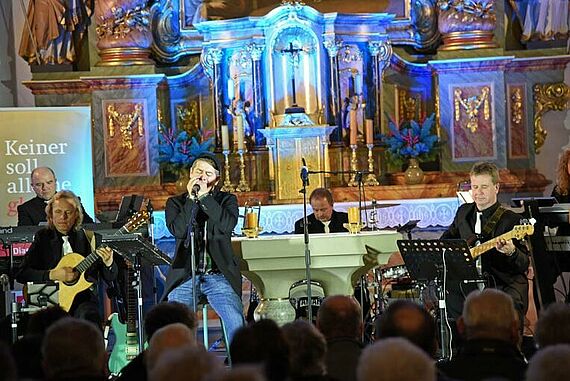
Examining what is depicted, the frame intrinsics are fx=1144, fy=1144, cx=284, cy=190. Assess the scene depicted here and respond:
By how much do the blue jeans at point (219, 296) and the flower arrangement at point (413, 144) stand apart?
5261mm

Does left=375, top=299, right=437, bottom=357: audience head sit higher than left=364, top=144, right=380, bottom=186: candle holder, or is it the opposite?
left=364, top=144, right=380, bottom=186: candle holder

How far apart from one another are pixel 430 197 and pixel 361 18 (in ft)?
7.41

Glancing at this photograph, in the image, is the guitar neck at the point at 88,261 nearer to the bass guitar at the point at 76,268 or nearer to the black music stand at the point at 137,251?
the bass guitar at the point at 76,268

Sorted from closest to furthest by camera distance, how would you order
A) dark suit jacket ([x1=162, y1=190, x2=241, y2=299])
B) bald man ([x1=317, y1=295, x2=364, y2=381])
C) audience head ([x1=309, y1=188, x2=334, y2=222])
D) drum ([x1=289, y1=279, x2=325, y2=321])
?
bald man ([x1=317, y1=295, x2=364, y2=381]), dark suit jacket ([x1=162, y1=190, x2=241, y2=299]), drum ([x1=289, y1=279, x2=325, y2=321]), audience head ([x1=309, y1=188, x2=334, y2=222])

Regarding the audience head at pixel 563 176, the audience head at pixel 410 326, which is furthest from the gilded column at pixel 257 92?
the audience head at pixel 410 326

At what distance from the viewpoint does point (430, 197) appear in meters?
12.8

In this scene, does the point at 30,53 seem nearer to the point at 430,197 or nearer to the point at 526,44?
the point at 430,197

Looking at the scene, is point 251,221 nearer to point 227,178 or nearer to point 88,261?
point 88,261

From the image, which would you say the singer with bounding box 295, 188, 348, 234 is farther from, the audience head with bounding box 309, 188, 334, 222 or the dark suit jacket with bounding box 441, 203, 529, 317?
the dark suit jacket with bounding box 441, 203, 529, 317

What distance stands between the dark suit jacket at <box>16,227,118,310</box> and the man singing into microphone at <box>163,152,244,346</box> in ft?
2.26

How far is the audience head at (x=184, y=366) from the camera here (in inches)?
138

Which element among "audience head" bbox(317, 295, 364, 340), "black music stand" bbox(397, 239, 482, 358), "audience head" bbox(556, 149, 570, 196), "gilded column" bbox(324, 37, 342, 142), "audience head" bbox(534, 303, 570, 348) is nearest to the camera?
"audience head" bbox(534, 303, 570, 348)

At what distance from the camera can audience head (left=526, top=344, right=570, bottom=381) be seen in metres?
3.62

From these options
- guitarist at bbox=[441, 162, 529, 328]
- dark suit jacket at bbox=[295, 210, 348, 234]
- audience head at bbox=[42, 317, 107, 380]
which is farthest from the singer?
audience head at bbox=[42, 317, 107, 380]
